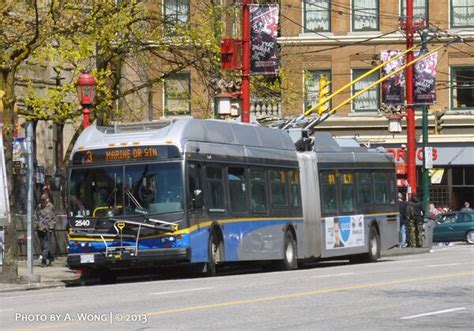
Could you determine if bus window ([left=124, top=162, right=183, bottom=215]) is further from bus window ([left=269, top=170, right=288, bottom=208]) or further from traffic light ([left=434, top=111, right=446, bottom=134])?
traffic light ([left=434, top=111, right=446, bottom=134])

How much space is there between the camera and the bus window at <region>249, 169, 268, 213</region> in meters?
29.5

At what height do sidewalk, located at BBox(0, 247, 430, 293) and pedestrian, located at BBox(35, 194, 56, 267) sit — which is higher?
pedestrian, located at BBox(35, 194, 56, 267)

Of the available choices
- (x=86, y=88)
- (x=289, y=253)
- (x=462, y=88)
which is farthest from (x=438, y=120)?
(x=86, y=88)

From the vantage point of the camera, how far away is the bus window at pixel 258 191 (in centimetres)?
2950

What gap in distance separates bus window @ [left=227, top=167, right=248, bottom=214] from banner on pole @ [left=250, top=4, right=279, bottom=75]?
6511mm

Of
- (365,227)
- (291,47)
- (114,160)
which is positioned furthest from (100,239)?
(291,47)

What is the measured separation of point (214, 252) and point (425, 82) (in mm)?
22026

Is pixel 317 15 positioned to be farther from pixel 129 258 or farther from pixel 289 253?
pixel 129 258

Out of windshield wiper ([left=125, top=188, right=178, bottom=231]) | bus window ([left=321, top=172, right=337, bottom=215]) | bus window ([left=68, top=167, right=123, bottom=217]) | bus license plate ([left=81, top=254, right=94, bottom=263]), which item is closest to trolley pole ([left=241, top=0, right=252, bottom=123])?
bus window ([left=321, top=172, right=337, bottom=215])

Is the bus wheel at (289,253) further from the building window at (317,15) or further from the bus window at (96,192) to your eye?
the building window at (317,15)

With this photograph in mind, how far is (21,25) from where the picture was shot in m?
29.0

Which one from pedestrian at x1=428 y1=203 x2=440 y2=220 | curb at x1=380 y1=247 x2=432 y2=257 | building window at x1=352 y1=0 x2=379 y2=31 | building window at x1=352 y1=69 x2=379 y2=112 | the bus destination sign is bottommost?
curb at x1=380 y1=247 x2=432 y2=257

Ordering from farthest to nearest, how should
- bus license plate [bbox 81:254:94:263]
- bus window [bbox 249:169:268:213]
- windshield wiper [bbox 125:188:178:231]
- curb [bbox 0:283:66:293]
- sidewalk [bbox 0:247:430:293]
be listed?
bus window [bbox 249:169:268:213] < bus license plate [bbox 81:254:94:263] < windshield wiper [bbox 125:188:178:231] < sidewalk [bbox 0:247:430:293] < curb [bbox 0:283:66:293]

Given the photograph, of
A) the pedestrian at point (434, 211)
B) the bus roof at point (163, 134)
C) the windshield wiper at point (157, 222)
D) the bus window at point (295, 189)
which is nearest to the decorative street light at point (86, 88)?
the bus roof at point (163, 134)
